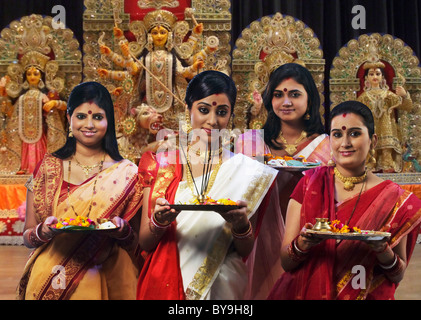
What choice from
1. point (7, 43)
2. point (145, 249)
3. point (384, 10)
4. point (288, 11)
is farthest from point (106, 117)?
point (384, 10)

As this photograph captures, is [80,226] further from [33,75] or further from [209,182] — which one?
[33,75]

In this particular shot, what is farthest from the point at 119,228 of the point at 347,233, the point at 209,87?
the point at 347,233

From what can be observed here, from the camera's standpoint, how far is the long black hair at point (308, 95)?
290 centimetres

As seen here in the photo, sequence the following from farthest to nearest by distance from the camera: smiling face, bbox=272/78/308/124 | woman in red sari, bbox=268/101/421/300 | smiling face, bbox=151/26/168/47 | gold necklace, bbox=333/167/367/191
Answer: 1. smiling face, bbox=151/26/168/47
2. smiling face, bbox=272/78/308/124
3. gold necklace, bbox=333/167/367/191
4. woman in red sari, bbox=268/101/421/300

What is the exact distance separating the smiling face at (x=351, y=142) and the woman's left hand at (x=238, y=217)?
1.41 ft

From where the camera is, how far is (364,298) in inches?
84.7

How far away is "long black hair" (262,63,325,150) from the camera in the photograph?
290 centimetres

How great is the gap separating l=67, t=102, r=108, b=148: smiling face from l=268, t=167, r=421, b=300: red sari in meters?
0.96

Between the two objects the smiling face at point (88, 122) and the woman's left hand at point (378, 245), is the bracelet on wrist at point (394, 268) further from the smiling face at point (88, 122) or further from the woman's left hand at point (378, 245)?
the smiling face at point (88, 122)

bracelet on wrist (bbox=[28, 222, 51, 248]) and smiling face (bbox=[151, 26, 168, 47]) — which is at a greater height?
smiling face (bbox=[151, 26, 168, 47])

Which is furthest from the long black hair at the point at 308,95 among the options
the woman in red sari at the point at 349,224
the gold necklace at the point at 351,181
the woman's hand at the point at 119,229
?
the woman's hand at the point at 119,229

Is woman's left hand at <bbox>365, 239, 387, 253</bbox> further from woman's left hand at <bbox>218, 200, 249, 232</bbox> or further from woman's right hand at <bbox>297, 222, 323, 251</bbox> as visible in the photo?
woman's left hand at <bbox>218, 200, 249, 232</bbox>

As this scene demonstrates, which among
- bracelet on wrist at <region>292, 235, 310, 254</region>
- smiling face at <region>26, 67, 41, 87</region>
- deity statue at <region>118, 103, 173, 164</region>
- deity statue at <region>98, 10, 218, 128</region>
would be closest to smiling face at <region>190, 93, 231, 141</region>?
bracelet on wrist at <region>292, 235, 310, 254</region>

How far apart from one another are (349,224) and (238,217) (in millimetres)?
429
